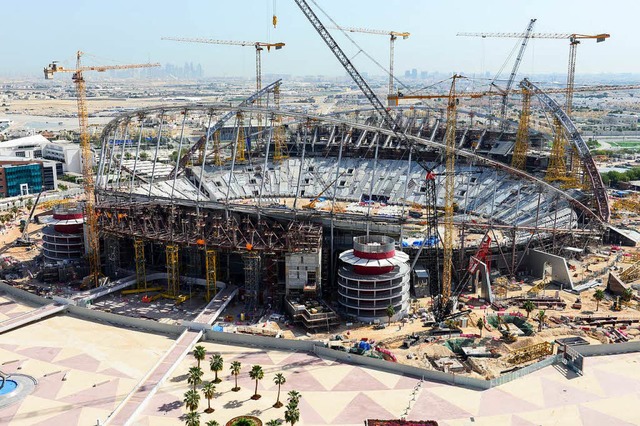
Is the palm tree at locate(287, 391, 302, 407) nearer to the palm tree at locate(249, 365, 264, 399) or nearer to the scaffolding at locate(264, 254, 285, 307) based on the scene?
the palm tree at locate(249, 365, 264, 399)

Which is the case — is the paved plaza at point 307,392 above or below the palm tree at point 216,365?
below

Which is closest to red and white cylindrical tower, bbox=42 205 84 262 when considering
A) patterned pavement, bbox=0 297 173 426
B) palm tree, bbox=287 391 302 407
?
patterned pavement, bbox=0 297 173 426

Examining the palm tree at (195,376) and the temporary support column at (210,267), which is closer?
the palm tree at (195,376)

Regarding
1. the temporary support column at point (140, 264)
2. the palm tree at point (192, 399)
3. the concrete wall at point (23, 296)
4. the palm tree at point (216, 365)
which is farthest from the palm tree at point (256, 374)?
the concrete wall at point (23, 296)

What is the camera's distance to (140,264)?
98.2 m

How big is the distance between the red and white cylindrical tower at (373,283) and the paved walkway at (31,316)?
4236cm

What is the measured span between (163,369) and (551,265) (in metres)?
67.3

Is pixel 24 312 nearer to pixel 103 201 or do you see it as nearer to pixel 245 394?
pixel 103 201

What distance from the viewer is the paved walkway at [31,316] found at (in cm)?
8234

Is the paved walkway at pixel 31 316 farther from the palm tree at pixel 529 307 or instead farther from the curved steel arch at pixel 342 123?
the palm tree at pixel 529 307

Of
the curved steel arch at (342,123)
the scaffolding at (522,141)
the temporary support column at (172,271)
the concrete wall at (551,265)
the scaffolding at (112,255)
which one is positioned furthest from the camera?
the scaffolding at (522,141)

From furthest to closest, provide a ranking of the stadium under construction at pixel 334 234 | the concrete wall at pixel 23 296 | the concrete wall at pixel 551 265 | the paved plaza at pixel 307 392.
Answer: the concrete wall at pixel 551 265 < the concrete wall at pixel 23 296 < the stadium under construction at pixel 334 234 < the paved plaza at pixel 307 392

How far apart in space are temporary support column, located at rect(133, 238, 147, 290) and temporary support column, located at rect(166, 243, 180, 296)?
5187 mm

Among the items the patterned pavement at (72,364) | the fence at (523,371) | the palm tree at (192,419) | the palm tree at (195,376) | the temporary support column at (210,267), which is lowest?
the patterned pavement at (72,364)
